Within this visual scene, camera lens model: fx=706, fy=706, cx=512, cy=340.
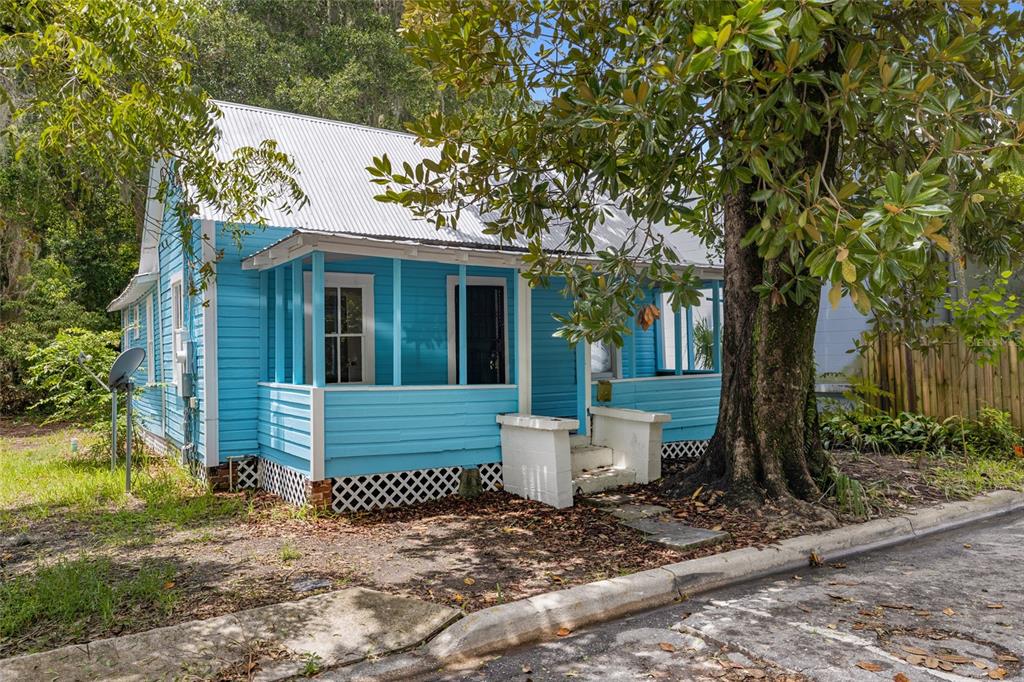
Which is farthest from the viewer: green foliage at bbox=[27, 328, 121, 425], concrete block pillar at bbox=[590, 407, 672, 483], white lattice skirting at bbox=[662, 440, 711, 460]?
green foliage at bbox=[27, 328, 121, 425]

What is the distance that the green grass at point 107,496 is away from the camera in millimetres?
7137

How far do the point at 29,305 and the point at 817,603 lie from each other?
20807 millimetres

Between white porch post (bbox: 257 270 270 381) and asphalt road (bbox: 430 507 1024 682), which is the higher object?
white porch post (bbox: 257 270 270 381)

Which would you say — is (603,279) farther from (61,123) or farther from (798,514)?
(61,123)

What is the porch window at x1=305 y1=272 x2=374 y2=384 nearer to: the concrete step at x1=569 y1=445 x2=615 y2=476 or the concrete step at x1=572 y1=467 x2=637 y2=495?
the concrete step at x1=569 y1=445 x2=615 y2=476

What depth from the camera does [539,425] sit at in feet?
24.4

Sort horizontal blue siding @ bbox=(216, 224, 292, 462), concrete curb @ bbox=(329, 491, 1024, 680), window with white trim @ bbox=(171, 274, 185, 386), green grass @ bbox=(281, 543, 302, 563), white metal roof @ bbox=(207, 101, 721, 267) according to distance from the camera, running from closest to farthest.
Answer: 1. concrete curb @ bbox=(329, 491, 1024, 680)
2. green grass @ bbox=(281, 543, 302, 563)
3. horizontal blue siding @ bbox=(216, 224, 292, 462)
4. white metal roof @ bbox=(207, 101, 721, 267)
5. window with white trim @ bbox=(171, 274, 185, 386)

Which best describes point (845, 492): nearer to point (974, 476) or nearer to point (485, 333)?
point (974, 476)

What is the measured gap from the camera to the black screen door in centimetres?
1006

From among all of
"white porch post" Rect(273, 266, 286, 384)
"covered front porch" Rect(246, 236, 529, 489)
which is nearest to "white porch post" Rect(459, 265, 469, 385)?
"covered front porch" Rect(246, 236, 529, 489)

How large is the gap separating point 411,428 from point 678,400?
443cm

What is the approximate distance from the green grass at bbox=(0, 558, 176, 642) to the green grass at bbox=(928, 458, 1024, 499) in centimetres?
770

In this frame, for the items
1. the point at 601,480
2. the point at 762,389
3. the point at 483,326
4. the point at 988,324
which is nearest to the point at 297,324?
the point at 483,326

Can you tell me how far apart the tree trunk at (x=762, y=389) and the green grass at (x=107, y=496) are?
5.29m
